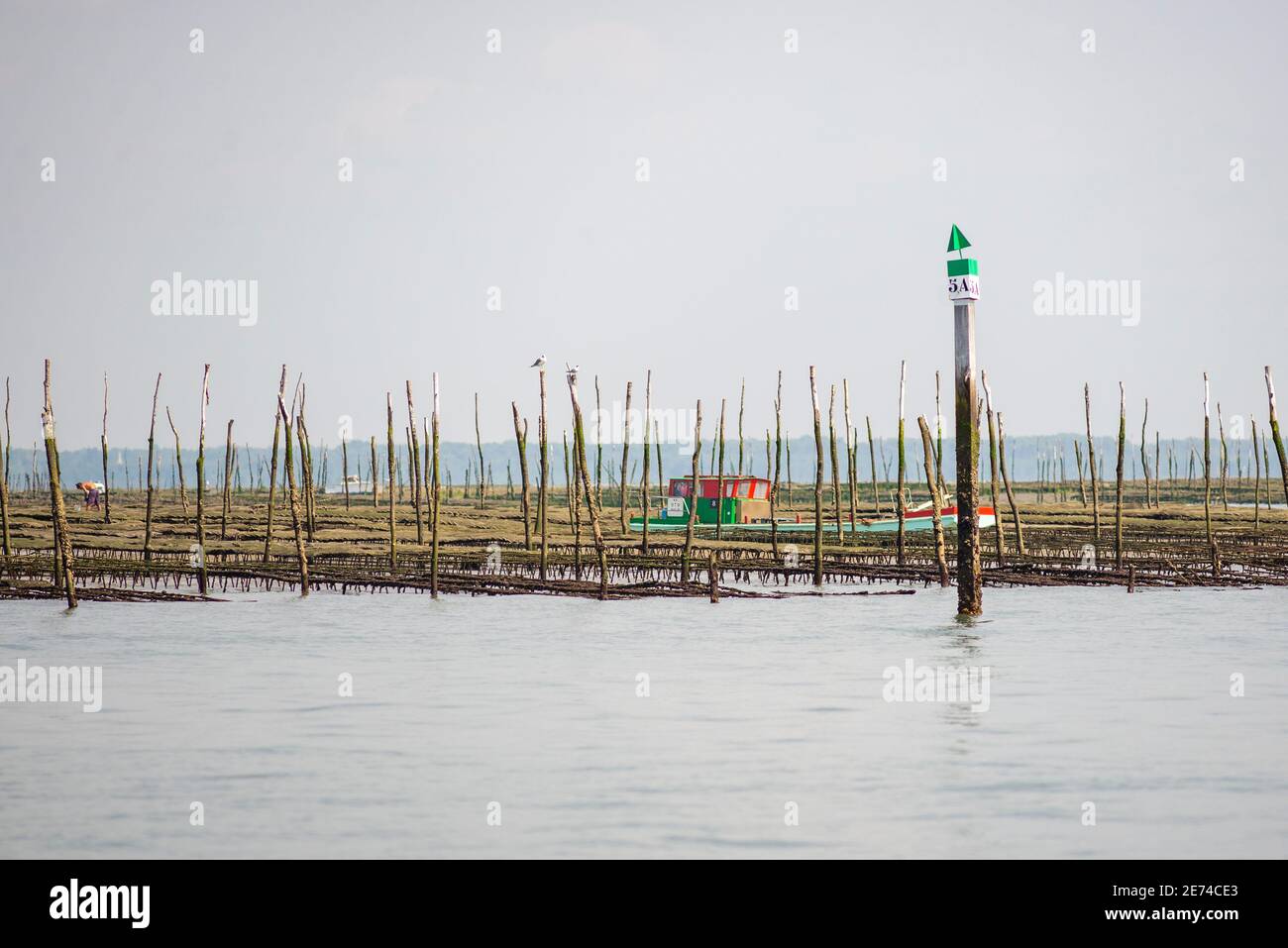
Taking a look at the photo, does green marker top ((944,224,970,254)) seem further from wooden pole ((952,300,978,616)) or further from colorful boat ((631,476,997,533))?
colorful boat ((631,476,997,533))

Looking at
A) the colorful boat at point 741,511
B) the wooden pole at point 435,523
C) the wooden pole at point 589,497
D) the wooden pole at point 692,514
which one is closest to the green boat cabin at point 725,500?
the colorful boat at point 741,511

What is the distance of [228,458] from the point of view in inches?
2063

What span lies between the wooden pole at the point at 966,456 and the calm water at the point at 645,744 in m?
1.28

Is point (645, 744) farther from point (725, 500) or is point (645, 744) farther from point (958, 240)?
point (725, 500)

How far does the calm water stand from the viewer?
12.1 meters

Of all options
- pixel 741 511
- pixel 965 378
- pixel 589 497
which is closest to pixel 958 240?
pixel 965 378

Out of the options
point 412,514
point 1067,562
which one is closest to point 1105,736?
point 1067,562

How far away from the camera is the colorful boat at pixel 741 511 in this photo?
58.9 meters

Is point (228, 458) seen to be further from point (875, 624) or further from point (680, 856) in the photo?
point (680, 856)

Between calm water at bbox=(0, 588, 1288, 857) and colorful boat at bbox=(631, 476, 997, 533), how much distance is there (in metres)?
29.4

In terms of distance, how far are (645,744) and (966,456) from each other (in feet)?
40.9

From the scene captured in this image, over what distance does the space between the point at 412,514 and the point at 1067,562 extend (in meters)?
40.4

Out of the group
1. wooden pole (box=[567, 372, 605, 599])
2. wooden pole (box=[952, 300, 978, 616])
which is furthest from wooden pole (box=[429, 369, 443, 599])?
wooden pole (box=[952, 300, 978, 616])

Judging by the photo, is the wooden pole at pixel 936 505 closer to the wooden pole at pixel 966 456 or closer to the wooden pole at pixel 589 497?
the wooden pole at pixel 966 456
